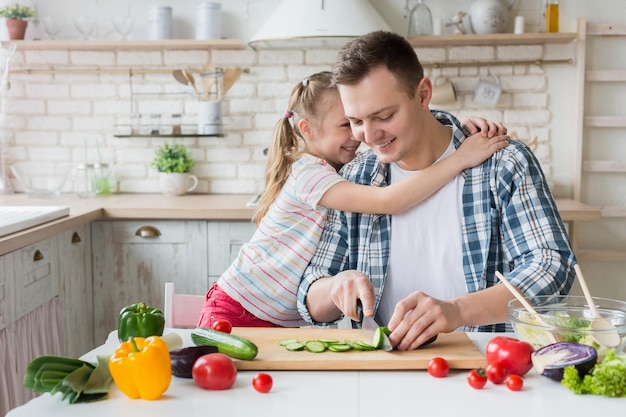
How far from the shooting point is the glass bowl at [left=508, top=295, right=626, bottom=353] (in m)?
1.56

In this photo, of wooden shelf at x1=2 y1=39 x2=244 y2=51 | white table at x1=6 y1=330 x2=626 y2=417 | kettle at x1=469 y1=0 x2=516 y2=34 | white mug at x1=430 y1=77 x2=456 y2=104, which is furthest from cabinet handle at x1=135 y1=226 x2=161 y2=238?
white table at x1=6 y1=330 x2=626 y2=417

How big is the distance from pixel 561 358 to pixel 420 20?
9.74ft

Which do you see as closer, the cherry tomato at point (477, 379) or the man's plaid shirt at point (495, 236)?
the cherry tomato at point (477, 379)

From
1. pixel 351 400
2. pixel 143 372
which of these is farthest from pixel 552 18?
pixel 143 372

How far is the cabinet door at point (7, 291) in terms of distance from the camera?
2.94 meters

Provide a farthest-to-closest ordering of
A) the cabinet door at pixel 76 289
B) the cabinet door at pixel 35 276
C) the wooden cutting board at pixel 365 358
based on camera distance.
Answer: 1. the cabinet door at pixel 76 289
2. the cabinet door at pixel 35 276
3. the wooden cutting board at pixel 365 358

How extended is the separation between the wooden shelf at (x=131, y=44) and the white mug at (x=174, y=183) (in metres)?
0.68

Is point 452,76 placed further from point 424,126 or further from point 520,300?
point 520,300

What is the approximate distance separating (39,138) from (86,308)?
1.19 metres

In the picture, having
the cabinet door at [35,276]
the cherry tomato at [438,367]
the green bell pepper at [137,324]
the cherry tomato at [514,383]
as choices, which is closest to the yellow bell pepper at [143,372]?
the green bell pepper at [137,324]

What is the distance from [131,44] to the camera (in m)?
4.25

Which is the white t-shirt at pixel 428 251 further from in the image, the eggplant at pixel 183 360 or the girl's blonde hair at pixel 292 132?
the eggplant at pixel 183 360

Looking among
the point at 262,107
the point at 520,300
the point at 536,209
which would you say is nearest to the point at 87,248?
the point at 262,107

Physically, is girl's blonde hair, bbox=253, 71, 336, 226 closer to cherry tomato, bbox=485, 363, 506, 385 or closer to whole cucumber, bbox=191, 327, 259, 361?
whole cucumber, bbox=191, 327, 259, 361
